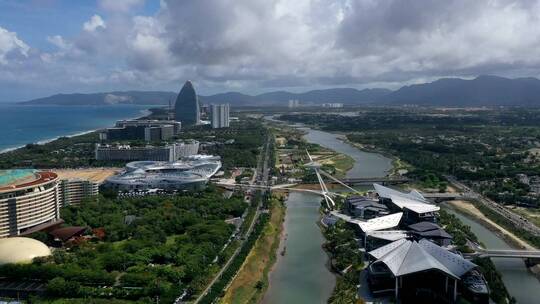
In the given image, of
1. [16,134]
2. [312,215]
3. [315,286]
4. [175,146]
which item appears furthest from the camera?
[16,134]

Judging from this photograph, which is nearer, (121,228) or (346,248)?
(346,248)

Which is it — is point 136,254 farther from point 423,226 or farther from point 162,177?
point 162,177

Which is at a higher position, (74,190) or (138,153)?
A: (138,153)

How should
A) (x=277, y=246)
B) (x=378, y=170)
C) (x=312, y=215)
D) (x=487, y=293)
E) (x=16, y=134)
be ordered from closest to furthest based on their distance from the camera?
(x=487, y=293), (x=277, y=246), (x=312, y=215), (x=378, y=170), (x=16, y=134)

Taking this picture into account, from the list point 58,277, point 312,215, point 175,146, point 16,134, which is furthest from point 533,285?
point 16,134

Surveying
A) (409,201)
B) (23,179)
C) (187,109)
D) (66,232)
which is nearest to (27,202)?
(23,179)

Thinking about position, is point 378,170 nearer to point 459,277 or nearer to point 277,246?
point 277,246

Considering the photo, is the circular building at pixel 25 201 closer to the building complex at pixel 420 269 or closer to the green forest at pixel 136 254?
the green forest at pixel 136 254
